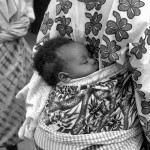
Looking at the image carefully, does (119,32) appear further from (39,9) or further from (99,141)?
(39,9)

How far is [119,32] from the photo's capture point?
3.65 ft

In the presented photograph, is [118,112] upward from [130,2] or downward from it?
downward

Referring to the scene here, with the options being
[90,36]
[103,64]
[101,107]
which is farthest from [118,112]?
[90,36]

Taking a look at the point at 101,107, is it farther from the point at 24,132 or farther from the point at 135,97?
the point at 24,132

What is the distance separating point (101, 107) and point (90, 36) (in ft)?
0.90

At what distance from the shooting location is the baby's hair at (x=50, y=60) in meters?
1.34

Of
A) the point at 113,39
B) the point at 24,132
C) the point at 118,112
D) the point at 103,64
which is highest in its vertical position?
the point at 113,39

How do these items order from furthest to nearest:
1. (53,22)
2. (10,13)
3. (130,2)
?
(10,13), (53,22), (130,2)

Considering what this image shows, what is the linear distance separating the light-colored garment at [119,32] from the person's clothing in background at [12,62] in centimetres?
89

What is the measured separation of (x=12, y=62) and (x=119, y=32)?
1.24 m

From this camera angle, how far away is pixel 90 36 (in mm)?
1251

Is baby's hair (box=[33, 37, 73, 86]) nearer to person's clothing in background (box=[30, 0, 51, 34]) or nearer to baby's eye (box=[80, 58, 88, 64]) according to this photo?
baby's eye (box=[80, 58, 88, 64])

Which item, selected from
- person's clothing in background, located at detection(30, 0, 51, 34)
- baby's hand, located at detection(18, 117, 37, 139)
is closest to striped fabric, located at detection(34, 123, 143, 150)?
baby's hand, located at detection(18, 117, 37, 139)

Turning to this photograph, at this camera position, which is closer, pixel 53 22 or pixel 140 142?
pixel 140 142
